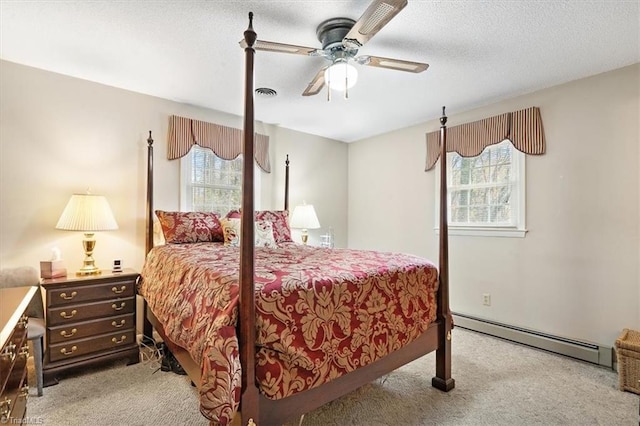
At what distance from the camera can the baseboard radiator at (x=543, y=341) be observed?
255 centimetres

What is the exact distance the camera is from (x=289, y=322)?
4.42ft

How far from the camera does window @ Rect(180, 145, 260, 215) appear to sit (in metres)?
3.42

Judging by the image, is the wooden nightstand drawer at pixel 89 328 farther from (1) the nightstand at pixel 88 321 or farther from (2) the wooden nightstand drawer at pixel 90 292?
(2) the wooden nightstand drawer at pixel 90 292

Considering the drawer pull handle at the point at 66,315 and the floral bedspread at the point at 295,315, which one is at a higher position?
the floral bedspread at the point at 295,315

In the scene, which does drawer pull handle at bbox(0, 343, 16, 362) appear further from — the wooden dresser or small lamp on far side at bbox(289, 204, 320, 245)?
small lamp on far side at bbox(289, 204, 320, 245)

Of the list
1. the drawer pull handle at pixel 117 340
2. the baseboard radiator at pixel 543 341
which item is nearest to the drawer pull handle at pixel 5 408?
the drawer pull handle at pixel 117 340

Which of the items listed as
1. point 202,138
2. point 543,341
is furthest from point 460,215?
point 202,138

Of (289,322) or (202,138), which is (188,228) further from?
(289,322)

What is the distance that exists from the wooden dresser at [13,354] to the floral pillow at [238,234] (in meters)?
1.51

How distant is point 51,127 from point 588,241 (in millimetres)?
4629

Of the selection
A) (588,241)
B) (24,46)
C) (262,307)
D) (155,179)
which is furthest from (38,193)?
(588,241)

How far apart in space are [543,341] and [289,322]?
8.86 feet

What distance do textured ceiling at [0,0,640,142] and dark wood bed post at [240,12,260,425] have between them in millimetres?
900

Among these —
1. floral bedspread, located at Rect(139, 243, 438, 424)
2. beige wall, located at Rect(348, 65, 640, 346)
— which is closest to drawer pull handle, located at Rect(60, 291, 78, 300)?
floral bedspread, located at Rect(139, 243, 438, 424)
